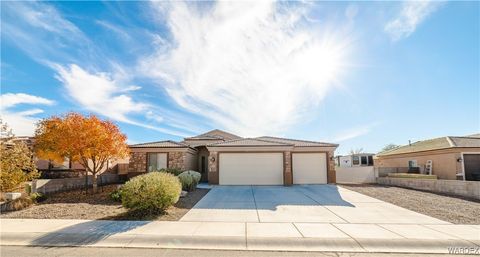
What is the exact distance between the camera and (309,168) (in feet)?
62.5

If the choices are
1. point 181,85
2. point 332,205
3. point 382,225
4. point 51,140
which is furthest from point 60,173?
point 382,225

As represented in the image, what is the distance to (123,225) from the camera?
24.7ft

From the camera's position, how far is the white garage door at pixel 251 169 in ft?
59.3

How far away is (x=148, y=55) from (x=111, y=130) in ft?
14.4

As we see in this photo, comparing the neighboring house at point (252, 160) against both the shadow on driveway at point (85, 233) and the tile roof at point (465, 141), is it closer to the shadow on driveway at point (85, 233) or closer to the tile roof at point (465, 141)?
the tile roof at point (465, 141)

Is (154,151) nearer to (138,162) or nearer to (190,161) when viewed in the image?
(138,162)

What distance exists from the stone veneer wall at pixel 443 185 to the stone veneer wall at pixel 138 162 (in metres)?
19.4

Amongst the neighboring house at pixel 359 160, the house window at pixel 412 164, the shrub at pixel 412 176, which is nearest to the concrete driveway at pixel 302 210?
the shrub at pixel 412 176

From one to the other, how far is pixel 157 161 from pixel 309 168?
11890 mm

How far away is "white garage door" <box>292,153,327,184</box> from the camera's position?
18.9m

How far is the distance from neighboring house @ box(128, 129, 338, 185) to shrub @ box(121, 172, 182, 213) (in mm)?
9366

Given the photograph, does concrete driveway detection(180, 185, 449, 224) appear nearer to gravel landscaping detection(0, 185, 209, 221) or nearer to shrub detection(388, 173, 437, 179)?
gravel landscaping detection(0, 185, 209, 221)

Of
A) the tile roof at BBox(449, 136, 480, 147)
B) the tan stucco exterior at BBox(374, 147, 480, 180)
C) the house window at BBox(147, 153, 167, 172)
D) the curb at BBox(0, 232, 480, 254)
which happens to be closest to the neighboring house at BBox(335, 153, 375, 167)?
the tan stucco exterior at BBox(374, 147, 480, 180)

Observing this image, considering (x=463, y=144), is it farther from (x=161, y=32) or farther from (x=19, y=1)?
(x=19, y=1)
